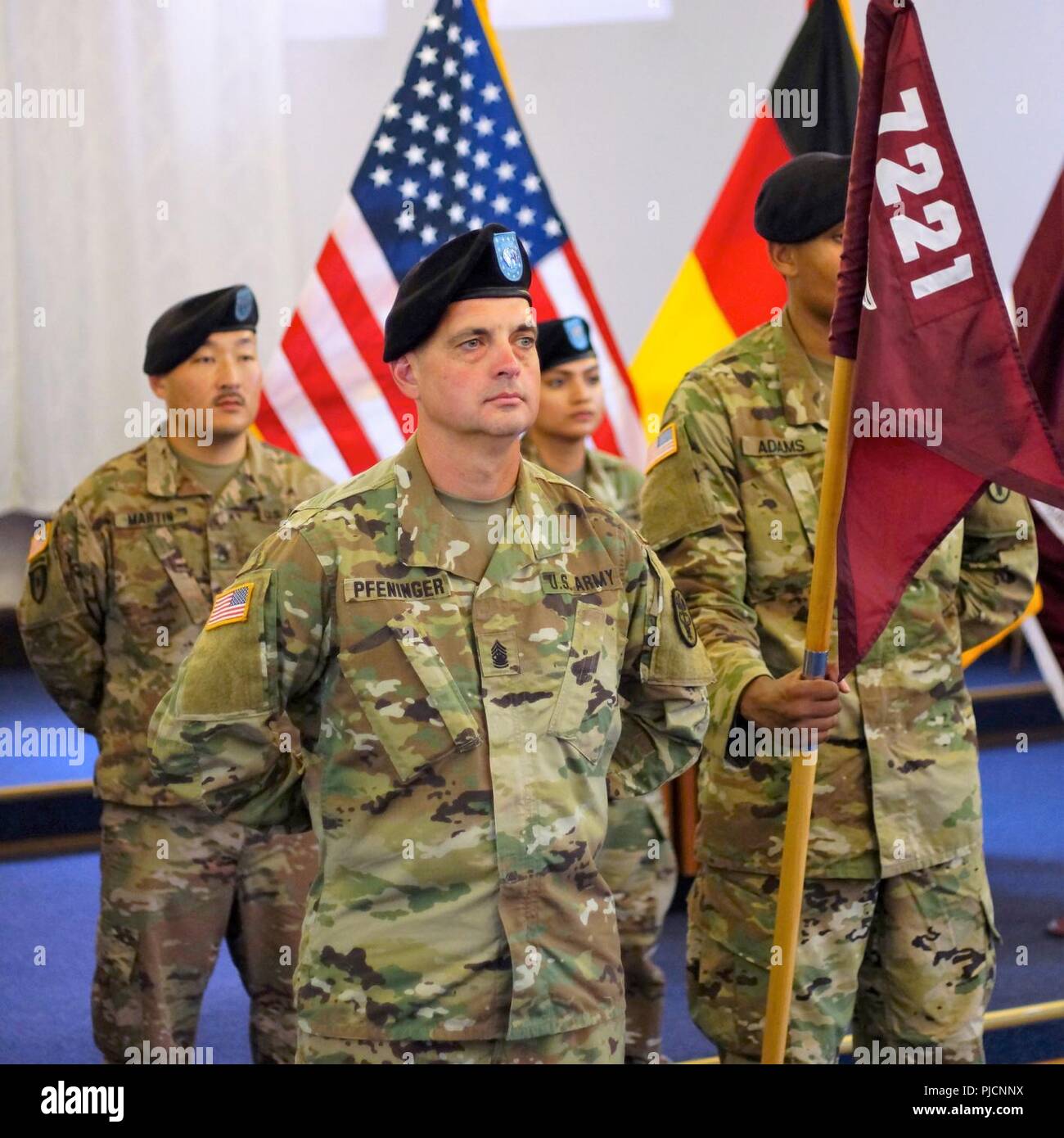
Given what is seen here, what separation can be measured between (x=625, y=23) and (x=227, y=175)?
171cm

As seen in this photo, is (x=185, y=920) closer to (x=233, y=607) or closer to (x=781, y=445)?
(x=233, y=607)

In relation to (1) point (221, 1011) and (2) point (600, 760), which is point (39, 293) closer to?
(1) point (221, 1011)

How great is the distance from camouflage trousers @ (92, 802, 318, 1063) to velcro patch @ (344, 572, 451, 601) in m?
1.38

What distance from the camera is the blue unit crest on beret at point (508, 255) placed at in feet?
6.65

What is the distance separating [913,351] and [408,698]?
0.80m

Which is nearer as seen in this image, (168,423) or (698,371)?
(698,371)

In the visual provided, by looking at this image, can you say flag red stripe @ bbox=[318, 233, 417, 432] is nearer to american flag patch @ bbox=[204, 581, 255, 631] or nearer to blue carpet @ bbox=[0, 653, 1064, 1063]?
blue carpet @ bbox=[0, 653, 1064, 1063]

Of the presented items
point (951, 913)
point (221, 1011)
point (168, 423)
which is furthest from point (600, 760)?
point (221, 1011)

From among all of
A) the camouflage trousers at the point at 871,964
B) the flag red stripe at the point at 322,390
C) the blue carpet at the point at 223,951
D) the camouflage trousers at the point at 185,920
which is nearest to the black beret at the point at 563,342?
the flag red stripe at the point at 322,390

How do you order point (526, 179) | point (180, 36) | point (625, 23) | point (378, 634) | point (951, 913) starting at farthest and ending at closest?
point (625, 23), point (180, 36), point (526, 179), point (951, 913), point (378, 634)

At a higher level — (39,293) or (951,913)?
(39,293)

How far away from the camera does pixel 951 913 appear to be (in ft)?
8.11

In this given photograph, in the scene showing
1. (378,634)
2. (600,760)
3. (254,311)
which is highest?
(254,311)

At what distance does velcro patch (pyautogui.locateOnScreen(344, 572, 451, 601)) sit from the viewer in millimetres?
1964
